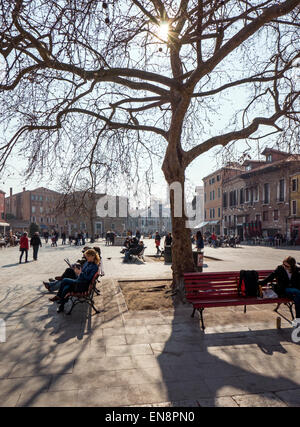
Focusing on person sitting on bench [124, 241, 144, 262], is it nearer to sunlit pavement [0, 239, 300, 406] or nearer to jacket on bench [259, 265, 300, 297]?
sunlit pavement [0, 239, 300, 406]

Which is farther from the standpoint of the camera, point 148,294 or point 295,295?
point 148,294

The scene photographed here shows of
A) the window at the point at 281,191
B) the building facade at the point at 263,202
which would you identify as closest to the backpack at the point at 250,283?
the building facade at the point at 263,202

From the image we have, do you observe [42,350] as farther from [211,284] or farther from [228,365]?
[211,284]

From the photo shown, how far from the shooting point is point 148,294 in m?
8.09

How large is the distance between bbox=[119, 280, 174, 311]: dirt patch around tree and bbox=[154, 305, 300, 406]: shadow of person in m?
1.46

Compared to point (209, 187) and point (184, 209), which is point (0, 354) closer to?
point (184, 209)

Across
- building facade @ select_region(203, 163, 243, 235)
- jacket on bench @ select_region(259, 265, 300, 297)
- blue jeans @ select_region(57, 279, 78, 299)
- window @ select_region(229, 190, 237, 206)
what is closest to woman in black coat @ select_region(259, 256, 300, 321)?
jacket on bench @ select_region(259, 265, 300, 297)

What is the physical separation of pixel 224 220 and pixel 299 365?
51.8 meters

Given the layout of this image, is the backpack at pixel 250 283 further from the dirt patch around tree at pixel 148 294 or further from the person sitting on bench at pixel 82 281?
the person sitting on bench at pixel 82 281

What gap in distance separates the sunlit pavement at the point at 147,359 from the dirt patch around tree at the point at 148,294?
0.42 meters

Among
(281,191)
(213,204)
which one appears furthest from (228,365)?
(213,204)

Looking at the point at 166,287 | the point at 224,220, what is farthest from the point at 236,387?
the point at 224,220

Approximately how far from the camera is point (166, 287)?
8.84 m

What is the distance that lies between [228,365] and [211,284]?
2.38 m
